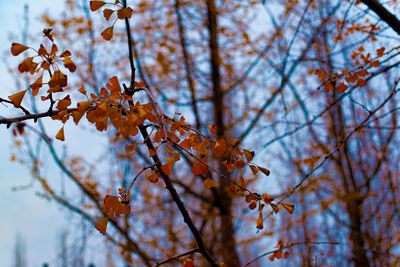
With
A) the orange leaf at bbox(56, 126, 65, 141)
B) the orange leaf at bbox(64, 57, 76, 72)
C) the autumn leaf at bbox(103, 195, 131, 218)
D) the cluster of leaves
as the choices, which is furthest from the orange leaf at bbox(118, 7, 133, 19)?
the autumn leaf at bbox(103, 195, 131, 218)

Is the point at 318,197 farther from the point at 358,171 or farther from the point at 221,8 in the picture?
the point at 221,8

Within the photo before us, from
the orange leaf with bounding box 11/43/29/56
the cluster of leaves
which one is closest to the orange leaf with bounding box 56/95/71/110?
the cluster of leaves

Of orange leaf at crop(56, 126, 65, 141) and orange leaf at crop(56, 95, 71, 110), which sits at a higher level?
orange leaf at crop(56, 95, 71, 110)

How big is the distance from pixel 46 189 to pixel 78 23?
163 cm

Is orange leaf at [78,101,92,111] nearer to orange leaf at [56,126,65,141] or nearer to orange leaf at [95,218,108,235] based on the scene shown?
orange leaf at [56,126,65,141]

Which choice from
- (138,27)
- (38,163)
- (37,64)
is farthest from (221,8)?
(37,64)

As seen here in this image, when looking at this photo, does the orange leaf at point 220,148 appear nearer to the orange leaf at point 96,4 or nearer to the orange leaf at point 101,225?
the orange leaf at point 101,225

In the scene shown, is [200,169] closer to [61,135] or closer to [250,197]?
[250,197]

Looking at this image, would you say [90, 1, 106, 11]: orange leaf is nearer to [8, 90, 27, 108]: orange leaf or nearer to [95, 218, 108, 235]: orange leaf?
[8, 90, 27, 108]: orange leaf

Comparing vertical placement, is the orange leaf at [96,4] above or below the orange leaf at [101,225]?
above

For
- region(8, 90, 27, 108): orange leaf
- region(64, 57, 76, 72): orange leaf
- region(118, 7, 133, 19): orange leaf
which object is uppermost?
region(118, 7, 133, 19): orange leaf

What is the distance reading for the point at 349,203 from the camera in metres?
3.12

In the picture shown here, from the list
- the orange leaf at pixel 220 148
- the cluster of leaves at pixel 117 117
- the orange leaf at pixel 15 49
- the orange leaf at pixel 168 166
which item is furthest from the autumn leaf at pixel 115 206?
the orange leaf at pixel 15 49

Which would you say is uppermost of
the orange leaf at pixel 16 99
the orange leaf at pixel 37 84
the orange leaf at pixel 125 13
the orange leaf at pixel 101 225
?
the orange leaf at pixel 125 13
